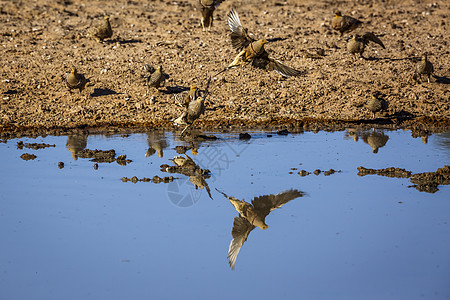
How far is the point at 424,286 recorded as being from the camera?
6555 millimetres

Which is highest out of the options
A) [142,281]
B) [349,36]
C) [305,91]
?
[349,36]

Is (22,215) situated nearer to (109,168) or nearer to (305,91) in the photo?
(109,168)

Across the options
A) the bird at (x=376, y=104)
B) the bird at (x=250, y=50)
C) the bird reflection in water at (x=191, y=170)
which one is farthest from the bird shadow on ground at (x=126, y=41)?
the bird reflection in water at (x=191, y=170)

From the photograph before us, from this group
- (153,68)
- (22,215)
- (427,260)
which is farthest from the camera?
(153,68)

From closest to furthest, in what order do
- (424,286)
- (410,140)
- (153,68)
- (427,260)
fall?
(424,286) < (427,260) < (410,140) < (153,68)

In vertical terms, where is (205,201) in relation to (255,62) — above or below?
below

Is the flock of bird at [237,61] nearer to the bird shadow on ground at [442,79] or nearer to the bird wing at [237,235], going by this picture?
the bird shadow on ground at [442,79]

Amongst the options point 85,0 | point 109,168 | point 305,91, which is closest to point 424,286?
point 109,168

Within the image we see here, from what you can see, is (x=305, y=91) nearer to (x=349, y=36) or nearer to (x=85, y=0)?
(x=349, y=36)

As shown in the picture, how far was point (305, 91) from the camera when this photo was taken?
Result: 17297 mm

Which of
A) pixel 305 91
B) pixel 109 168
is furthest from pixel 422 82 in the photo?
pixel 109 168

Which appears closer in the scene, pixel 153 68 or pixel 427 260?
pixel 427 260

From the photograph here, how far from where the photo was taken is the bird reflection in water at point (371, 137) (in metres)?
13.6

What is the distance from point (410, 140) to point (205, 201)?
625 cm
